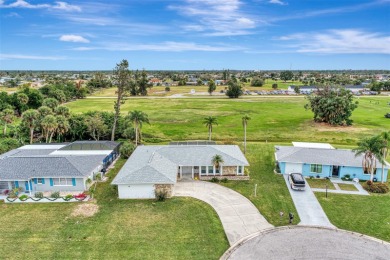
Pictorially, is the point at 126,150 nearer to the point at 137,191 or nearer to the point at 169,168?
the point at 169,168

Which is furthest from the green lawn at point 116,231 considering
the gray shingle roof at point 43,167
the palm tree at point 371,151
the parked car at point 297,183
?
the palm tree at point 371,151

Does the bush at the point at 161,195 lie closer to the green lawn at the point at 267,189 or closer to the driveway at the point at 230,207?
the driveway at the point at 230,207

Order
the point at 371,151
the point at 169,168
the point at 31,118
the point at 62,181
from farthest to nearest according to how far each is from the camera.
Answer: the point at 31,118
the point at 169,168
the point at 371,151
the point at 62,181

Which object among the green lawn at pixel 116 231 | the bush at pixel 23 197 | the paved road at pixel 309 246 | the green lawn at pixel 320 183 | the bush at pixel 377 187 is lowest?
the green lawn at pixel 116 231

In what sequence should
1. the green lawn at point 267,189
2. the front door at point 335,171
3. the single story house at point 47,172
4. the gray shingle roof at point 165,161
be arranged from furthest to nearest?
1. the front door at point 335,171
2. the single story house at point 47,172
3. the gray shingle roof at point 165,161
4. the green lawn at point 267,189

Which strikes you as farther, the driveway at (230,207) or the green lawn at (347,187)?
the green lawn at (347,187)

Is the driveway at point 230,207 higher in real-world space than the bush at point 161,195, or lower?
lower

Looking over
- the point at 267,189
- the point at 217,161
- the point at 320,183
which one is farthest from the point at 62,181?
the point at 320,183
